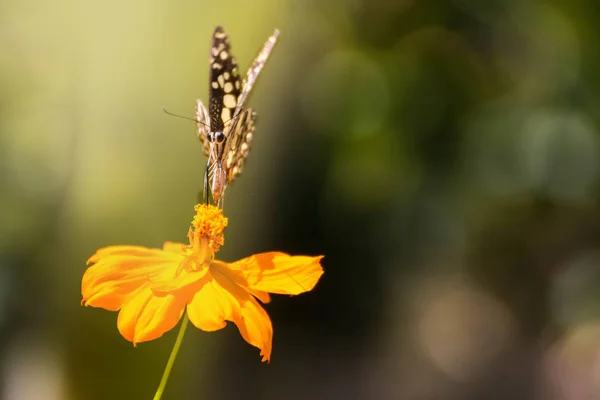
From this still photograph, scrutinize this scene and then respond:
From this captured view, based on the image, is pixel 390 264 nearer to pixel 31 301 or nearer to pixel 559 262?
pixel 559 262

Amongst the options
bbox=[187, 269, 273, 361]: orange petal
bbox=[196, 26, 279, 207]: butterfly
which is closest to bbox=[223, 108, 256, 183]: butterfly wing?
bbox=[196, 26, 279, 207]: butterfly

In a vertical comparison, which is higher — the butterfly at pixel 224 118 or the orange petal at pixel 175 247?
the butterfly at pixel 224 118

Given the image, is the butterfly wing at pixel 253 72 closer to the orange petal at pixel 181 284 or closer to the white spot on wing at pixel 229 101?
the white spot on wing at pixel 229 101

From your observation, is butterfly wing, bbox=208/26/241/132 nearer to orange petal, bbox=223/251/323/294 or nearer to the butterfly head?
the butterfly head

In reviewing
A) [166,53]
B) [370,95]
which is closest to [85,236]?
[166,53]

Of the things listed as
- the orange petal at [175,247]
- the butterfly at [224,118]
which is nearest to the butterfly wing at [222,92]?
the butterfly at [224,118]
